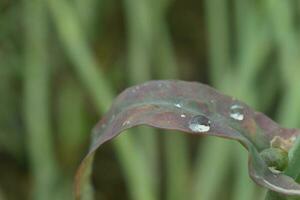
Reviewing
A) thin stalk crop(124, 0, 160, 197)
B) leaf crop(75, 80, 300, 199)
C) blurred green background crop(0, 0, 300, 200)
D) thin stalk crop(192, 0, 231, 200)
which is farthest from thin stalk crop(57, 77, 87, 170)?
leaf crop(75, 80, 300, 199)

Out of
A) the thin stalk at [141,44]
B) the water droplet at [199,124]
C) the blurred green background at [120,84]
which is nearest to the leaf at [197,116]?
the water droplet at [199,124]

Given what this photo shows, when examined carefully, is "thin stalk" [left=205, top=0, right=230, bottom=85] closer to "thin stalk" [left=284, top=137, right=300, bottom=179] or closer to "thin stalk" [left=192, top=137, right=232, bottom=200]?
"thin stalk" [left=192, top=137, right=232, bottom=200]

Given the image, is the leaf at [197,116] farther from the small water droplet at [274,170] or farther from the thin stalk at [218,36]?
the thin stalk at [218,36]

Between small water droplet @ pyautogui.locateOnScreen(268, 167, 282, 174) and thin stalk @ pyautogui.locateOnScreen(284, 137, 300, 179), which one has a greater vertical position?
thin stalk @ pyautogui.locateOnScreen(284, 137, 300, 179)

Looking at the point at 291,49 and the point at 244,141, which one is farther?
the point at 291,49

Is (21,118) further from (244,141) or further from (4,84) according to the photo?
(244,141)

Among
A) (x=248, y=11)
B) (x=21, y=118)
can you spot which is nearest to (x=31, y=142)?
(x=21, y=118)

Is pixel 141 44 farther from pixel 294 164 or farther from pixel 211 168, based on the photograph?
pixel 294 164
